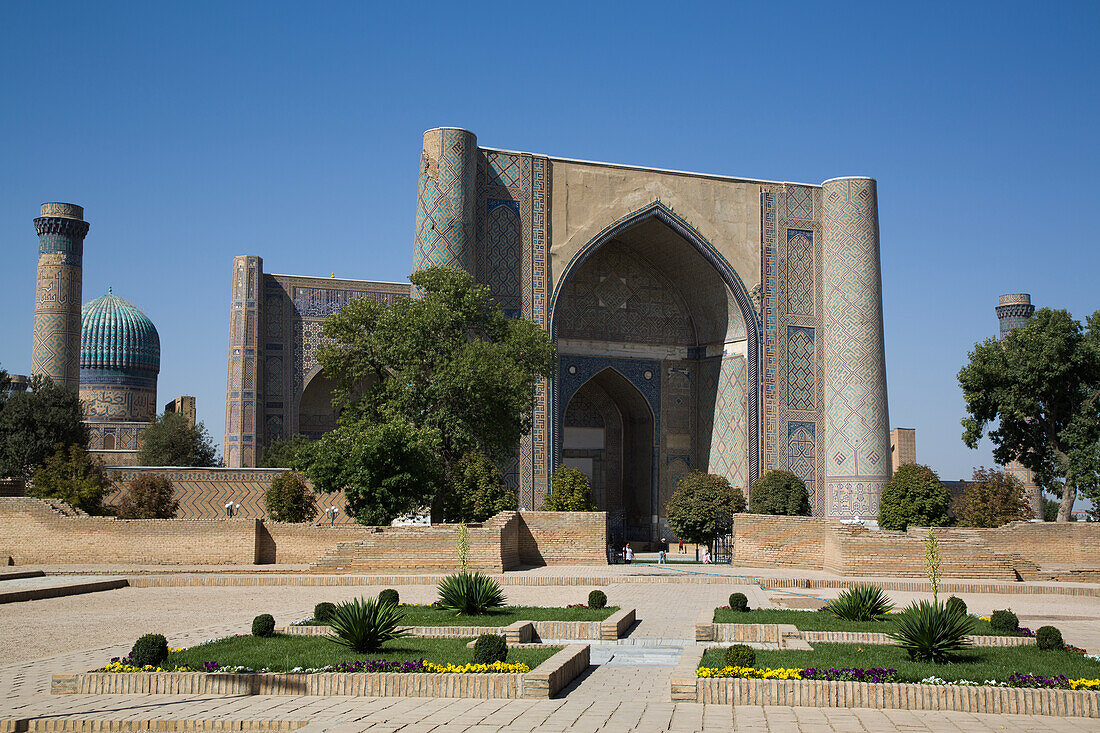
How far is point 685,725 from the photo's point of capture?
5051 millimetres

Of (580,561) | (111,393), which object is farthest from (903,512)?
(111,393)

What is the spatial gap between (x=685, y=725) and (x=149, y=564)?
13027 millimetres

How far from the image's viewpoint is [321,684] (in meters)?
5.86

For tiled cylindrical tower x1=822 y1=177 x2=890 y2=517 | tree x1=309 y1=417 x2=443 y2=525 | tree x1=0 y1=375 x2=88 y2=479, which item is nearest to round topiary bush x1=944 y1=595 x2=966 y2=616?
tree x1=309 y1=417 x2=443 y2=525

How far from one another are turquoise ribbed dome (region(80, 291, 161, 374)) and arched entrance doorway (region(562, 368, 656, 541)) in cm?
1916

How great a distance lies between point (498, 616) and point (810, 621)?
2.52 metres

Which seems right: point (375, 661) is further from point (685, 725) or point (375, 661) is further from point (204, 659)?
point (685, 725)

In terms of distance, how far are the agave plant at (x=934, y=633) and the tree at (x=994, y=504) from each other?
1222 cm

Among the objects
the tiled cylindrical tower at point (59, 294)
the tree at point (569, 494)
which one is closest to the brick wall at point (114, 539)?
the tree at point (569, 494)

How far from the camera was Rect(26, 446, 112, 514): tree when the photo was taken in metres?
18.4

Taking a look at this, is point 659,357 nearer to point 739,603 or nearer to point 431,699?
point 739,603

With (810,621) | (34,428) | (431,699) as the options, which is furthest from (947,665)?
(34,428)

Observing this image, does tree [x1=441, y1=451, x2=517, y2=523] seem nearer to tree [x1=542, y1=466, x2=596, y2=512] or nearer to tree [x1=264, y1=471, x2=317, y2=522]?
tree [x1=542, y1=466, x2=596, y2=512]

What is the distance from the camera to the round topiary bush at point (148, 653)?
6273mm
